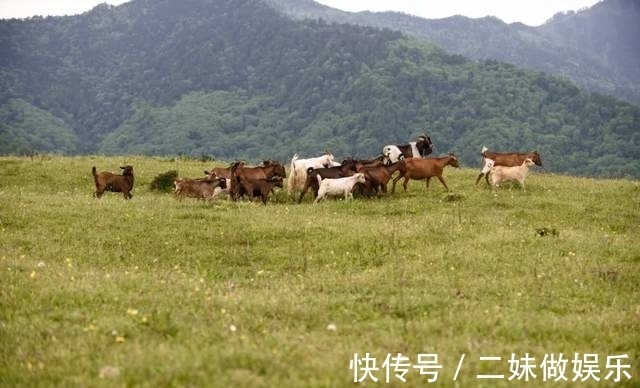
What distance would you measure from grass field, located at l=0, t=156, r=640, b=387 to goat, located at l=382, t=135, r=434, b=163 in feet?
26.7

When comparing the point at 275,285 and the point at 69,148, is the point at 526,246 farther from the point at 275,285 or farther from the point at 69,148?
the point at 69,148

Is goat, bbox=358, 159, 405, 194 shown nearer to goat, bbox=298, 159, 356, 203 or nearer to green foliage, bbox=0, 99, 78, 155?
goat, bbox=298, 159, 356, 203

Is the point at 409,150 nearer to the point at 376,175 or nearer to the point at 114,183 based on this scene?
the point at 376,175

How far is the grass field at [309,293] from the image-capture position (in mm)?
Answer: 8531

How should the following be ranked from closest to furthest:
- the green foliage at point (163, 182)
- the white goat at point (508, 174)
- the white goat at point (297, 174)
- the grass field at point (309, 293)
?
the grass field at point (309, 293) < the white goat at point (508, 174) < the white goat at point (297, 174) < the green foliage at point (163, 182)

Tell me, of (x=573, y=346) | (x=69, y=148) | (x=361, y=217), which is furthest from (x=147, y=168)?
(x=69, y=148)

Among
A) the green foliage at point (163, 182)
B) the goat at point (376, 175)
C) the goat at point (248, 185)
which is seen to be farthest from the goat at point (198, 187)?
the goat at point (376, 175)

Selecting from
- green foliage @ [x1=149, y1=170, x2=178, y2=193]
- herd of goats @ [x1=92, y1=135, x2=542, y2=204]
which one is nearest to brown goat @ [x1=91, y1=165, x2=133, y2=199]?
herd of goats @ [x1=92, y1=135, x2=542, y2=204]

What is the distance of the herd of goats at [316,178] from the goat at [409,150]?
3.13 meters

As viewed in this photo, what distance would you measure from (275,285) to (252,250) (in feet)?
12.3

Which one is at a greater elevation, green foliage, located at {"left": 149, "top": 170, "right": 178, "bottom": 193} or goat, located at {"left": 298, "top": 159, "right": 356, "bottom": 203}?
goat, located at {"left": 298, "top": 159, "right": 356, "bottom": 203}

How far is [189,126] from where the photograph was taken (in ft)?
600

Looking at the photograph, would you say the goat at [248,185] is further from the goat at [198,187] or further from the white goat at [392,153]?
the white goat at [392,153]

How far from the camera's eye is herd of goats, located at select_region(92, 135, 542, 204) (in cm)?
2616
